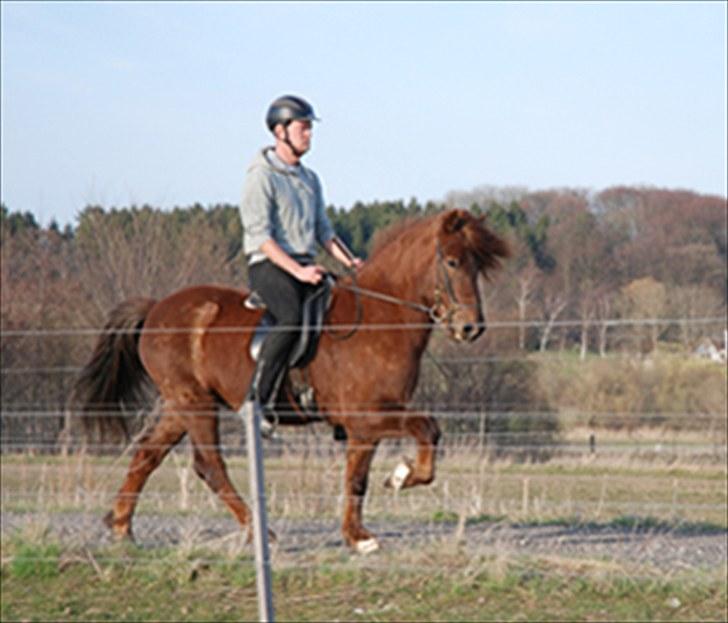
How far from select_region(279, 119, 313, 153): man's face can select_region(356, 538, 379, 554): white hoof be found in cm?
243

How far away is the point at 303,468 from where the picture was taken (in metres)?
11.8

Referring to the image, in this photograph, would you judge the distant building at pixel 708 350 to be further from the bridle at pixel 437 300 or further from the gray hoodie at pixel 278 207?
the gray hoodie at pixel 278 207

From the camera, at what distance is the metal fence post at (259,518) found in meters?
5.48

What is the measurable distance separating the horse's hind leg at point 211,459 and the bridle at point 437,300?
46.1 inches

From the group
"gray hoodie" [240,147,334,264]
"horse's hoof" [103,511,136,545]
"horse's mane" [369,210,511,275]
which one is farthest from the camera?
"horse's hoof" [103,511,136,545]

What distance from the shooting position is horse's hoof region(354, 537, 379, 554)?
898cm

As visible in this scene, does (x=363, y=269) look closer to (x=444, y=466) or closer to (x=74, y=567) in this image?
(x=74, y=567)

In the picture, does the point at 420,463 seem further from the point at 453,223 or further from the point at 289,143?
the point at 289,143

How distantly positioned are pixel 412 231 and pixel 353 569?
238 centimetres

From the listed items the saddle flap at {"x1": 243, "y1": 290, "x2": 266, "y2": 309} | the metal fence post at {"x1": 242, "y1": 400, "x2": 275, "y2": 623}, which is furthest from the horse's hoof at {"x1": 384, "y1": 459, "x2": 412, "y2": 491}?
the metal fence post at {"x1": 242, "y1": 400, "x2": 275, "y2": 623}

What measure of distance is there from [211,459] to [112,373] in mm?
1272

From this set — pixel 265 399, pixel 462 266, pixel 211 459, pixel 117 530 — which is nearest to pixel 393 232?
pixel 462 266

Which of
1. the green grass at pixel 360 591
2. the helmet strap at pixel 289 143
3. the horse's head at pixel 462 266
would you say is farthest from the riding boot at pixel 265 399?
the helmet strap at pixel 289 143

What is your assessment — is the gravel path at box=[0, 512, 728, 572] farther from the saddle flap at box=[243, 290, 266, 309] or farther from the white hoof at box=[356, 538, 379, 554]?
the saddle flap at box=[243, 290, 266, 309]
